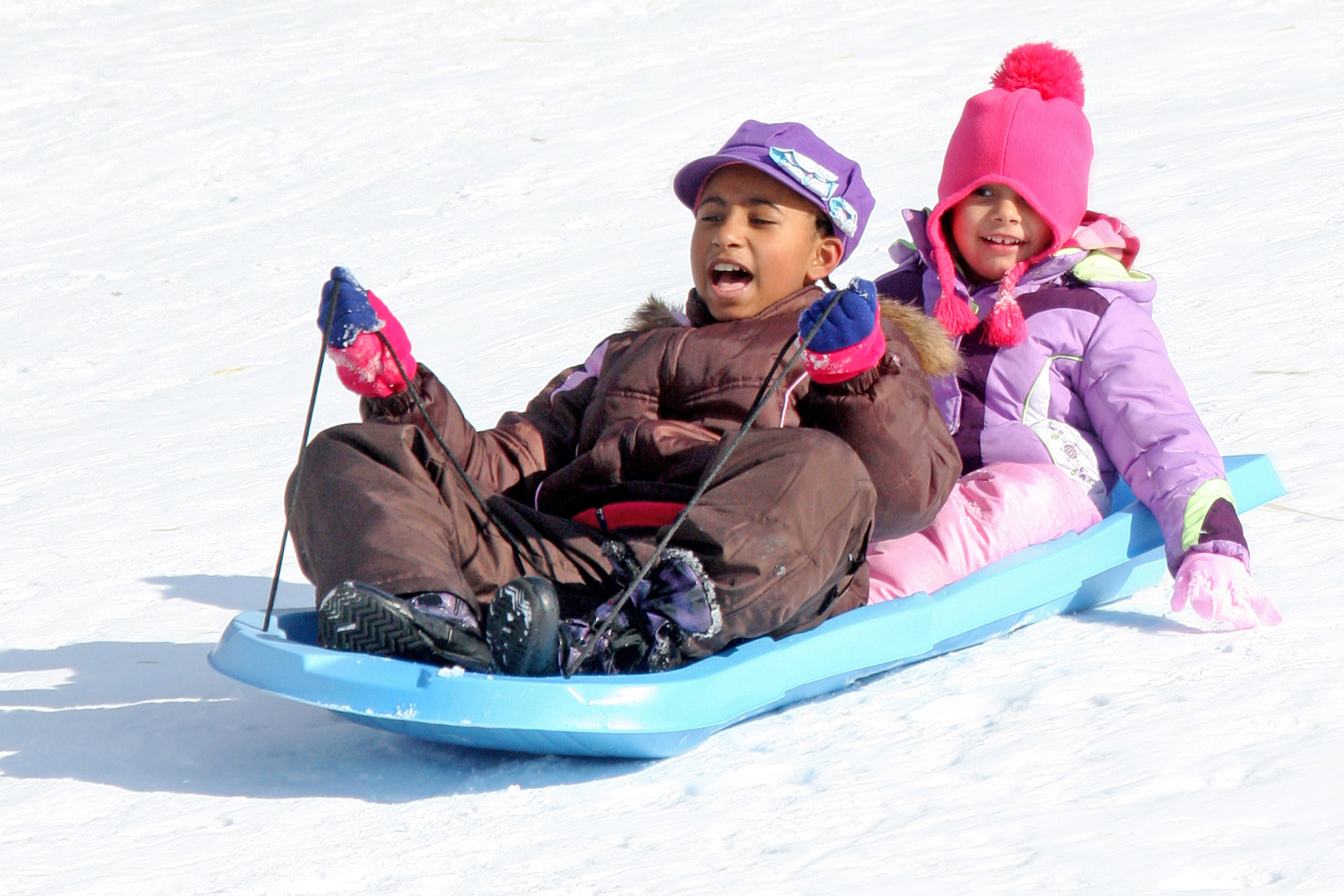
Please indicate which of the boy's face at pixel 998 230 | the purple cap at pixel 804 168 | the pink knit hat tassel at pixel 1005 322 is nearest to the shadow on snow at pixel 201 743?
the purple cap at pixel 804 168

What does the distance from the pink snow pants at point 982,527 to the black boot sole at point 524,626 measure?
0.69 m

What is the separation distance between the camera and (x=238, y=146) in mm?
7238

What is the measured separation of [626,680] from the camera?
6.63 feet

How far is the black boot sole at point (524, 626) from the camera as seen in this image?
201 centimetres

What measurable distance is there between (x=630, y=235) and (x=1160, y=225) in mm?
1909

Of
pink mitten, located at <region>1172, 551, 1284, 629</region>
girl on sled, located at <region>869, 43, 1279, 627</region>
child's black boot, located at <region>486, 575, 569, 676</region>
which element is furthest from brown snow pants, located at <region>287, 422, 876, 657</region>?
pink mitten, located at <region>1172, 551, 1284, 629</region>

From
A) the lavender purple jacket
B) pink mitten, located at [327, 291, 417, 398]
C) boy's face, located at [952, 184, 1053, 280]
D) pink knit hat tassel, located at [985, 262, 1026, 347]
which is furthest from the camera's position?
boy's face, located at [952, 184, 1053, 280]

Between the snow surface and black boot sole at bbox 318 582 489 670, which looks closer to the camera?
the snow surface

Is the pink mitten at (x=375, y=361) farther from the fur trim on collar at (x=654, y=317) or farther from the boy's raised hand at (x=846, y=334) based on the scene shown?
the boy's raised hand at (x=846, y=334)

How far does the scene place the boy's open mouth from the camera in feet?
8.71

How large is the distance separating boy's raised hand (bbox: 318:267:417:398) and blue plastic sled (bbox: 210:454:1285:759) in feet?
1.23

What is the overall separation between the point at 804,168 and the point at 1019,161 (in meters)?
0.56

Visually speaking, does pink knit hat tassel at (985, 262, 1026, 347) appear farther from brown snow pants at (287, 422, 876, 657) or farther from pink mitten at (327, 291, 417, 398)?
pink mitten at (327, 291, 417, 398)

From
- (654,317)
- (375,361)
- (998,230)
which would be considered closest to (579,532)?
(375,361)
